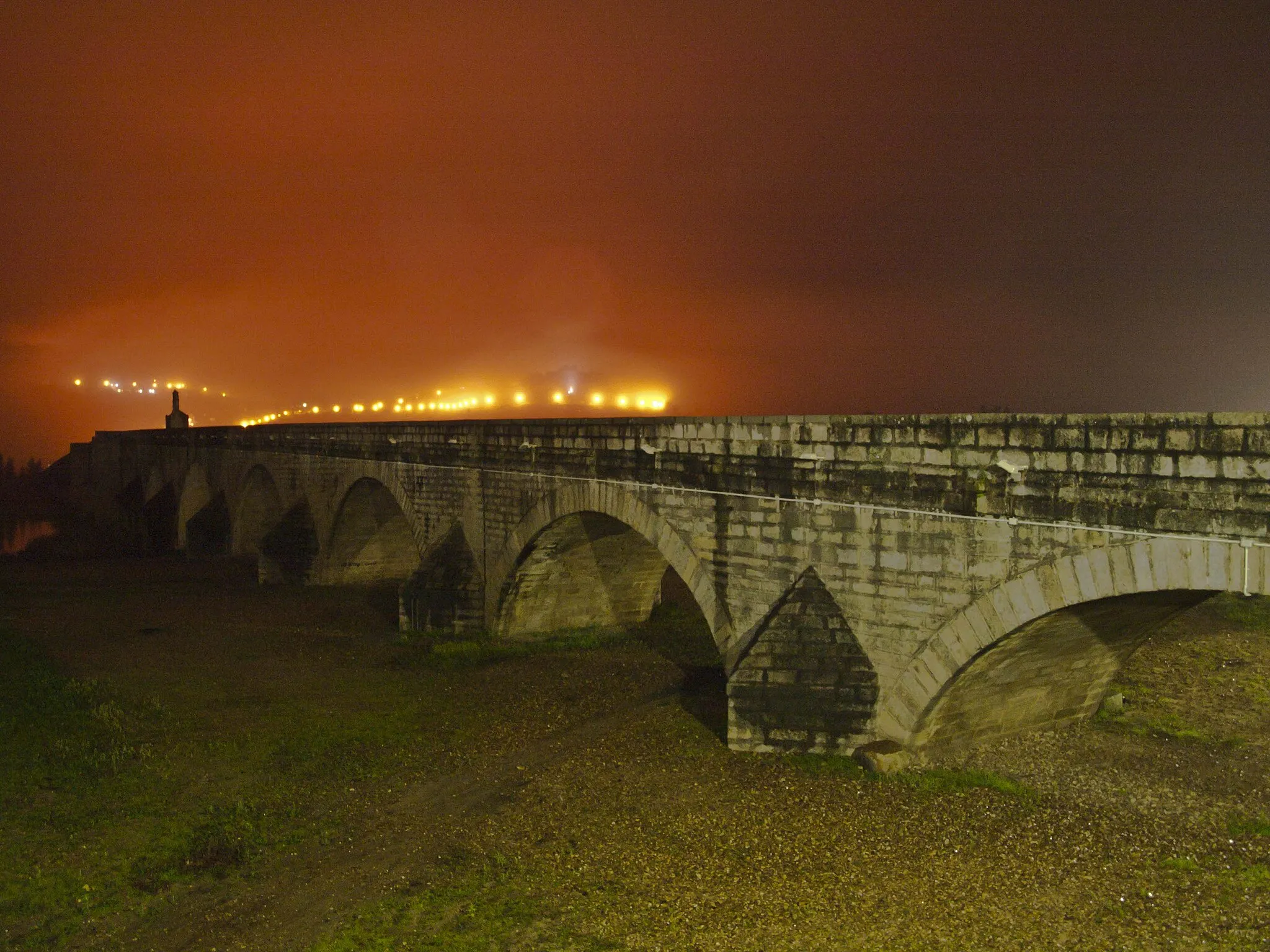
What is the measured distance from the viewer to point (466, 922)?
730 centimetres

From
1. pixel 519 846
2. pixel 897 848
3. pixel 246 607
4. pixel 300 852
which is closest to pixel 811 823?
pixel 897 848

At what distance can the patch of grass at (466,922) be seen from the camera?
22.9ft

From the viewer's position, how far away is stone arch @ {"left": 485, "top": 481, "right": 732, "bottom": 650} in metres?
14.4

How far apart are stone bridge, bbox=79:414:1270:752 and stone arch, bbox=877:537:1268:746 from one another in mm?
22

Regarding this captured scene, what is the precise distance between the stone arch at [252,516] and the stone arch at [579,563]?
17137 millimetres

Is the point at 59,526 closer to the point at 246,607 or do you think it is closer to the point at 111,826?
the point at 246,607

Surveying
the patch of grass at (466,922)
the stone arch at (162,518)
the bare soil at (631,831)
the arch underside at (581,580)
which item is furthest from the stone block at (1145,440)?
the stone arch at (162,518)

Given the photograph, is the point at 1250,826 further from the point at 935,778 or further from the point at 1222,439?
the point at 1222,439

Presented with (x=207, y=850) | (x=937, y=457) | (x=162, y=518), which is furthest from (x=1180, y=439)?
(x=162, y=518)

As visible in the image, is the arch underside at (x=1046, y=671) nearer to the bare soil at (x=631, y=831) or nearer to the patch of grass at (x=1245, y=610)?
the bare soil at (x=631, y=831)

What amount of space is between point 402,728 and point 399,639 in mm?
5454

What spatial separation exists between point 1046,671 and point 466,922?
6.35 metres

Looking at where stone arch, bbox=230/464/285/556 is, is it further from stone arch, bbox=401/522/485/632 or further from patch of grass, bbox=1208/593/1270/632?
patch of grass, bbox=1208/593/1270/632

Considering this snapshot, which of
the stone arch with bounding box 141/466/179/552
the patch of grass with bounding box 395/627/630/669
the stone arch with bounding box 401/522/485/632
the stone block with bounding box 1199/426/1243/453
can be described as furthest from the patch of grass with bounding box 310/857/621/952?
the stone arch with bounding box 141/466/179/552
